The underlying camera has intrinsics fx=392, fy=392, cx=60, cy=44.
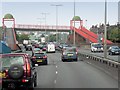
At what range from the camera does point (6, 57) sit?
49.8 feet

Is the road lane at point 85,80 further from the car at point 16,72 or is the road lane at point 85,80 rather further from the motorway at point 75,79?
the car at point 16,72

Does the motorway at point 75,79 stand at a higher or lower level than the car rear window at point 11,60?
lower

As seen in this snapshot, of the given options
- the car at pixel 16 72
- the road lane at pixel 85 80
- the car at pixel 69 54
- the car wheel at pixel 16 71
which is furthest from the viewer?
the car at pixel 69 54

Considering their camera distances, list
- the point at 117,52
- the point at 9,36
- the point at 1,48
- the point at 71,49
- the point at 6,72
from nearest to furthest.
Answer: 1. the point at 6,72
2. the point at 1,48
3. the point at 71,49
4. the point at 117,52
5. the point at 9,36

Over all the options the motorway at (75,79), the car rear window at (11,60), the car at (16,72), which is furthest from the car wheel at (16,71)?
the motorway at (75,79)

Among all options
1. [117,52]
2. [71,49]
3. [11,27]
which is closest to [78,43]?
[11,27]

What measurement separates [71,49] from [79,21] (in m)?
92.3

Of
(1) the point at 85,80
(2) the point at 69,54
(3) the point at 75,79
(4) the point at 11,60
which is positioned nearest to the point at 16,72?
(4) the point at 11,60

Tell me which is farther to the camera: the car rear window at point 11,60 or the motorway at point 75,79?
the motorway at point 75,79

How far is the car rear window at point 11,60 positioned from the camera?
48.7 ft

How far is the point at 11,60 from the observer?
15055 millimetres

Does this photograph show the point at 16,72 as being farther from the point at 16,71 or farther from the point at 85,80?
the point at 85,80

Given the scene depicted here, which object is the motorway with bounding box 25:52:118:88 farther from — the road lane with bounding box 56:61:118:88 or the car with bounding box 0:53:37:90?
the car with bounding box 0:53:37:90

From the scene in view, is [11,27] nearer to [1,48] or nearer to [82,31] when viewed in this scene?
[82,31]
